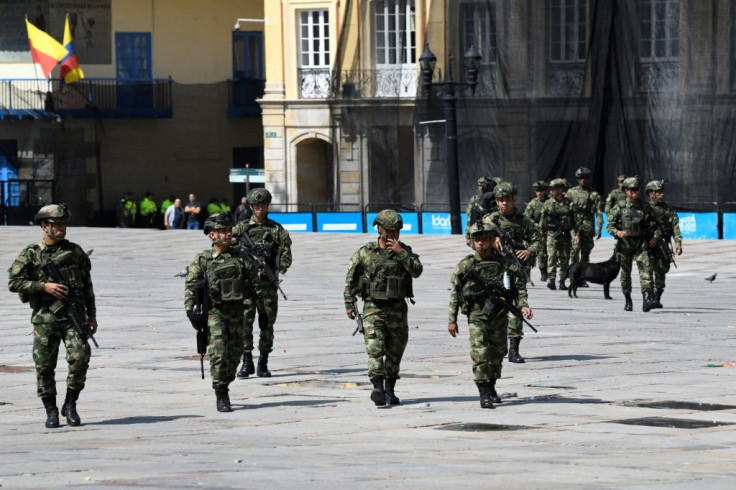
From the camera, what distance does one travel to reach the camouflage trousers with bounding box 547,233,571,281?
27.8m

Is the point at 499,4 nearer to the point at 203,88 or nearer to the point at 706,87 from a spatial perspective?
the point at 706,87

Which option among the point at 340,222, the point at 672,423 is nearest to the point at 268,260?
the point at 672,423

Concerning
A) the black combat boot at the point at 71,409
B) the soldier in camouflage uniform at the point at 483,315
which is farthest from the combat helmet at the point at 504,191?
the black combat boot at the point at 71,409

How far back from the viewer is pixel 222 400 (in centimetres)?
1545

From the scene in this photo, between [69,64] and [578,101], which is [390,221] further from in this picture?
[69,64]

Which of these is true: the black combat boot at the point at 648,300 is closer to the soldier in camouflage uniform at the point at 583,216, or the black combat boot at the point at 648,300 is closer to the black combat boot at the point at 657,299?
the black combat boot at the point at 657,299

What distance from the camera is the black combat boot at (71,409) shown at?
14772 millimetres

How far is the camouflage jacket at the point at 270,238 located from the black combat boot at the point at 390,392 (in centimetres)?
271

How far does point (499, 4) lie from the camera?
44.8m

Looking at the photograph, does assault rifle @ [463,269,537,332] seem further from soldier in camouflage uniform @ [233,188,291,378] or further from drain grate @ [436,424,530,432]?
soldier in camouflage uniform @ [233,188,291,378]

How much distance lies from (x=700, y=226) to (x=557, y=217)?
11035 millimetres

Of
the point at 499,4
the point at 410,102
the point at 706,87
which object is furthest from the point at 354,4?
the point at 706,87

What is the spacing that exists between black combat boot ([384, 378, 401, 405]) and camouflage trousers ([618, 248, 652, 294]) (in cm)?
901

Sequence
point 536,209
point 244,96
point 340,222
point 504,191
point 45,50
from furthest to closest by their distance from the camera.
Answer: point 244,96 → point 45,50 → point 340,222 → point 536,209 → point 504,191
